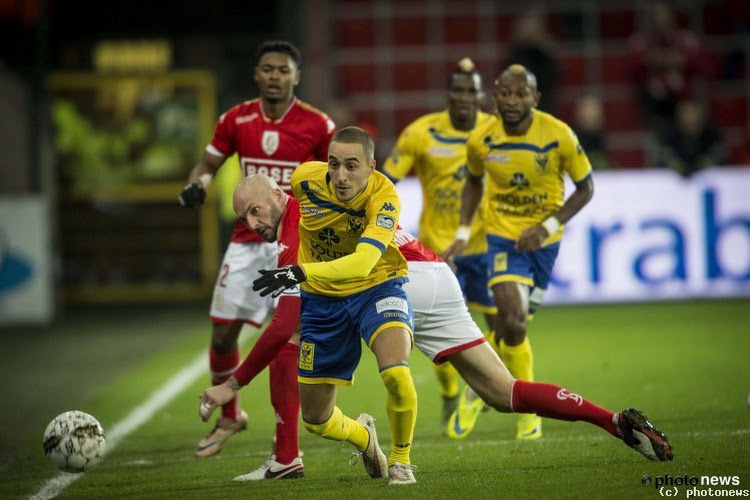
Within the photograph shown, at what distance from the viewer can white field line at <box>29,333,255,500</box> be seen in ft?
23.2

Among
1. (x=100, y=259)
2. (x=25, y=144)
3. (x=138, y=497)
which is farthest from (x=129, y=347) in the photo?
(x=138, y=497)

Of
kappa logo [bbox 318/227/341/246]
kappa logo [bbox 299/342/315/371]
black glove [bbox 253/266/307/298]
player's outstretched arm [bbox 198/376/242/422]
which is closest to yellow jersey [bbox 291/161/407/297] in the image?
kappa logo [bbox 318/227/341/246]

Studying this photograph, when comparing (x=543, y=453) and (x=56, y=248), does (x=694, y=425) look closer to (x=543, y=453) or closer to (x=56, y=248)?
(x=543, y=453)

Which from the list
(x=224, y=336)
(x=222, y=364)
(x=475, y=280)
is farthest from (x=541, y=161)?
(x=222, y=364)

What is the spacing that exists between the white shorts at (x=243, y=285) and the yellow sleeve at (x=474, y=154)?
1.38 m

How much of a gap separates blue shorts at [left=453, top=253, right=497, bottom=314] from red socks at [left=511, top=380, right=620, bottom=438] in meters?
2.58

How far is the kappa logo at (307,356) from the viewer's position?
648 centimetres

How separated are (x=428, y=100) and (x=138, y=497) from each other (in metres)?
13.0

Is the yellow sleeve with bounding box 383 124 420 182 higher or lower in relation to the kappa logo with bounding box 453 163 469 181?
higher

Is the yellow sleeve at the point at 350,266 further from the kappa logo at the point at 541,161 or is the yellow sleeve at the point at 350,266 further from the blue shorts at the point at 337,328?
the kappa logo at the point at 541,161

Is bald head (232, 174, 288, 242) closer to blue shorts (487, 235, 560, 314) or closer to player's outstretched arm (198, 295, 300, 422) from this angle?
player's outstretched arm (198, 295, 300, 422)

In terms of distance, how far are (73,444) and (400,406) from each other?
1726 mm

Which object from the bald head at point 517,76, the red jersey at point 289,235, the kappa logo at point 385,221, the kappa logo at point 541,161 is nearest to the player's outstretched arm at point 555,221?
the kappa logo at point 541,161

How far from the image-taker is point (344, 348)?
650 centimetres
